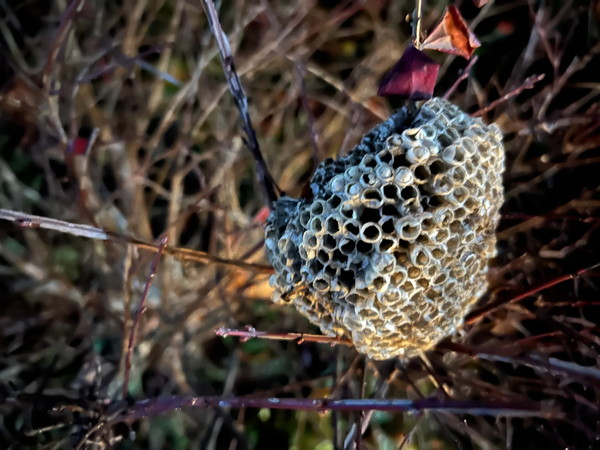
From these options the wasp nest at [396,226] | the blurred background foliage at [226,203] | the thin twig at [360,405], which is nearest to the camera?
the thin twig at [360,405]

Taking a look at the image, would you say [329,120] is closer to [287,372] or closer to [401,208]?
[287,372]

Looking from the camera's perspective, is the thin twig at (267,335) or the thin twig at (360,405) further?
the thin twig at (267,335)

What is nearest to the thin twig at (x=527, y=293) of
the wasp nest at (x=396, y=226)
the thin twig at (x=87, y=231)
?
the wasp nest at (x=396, y=226)

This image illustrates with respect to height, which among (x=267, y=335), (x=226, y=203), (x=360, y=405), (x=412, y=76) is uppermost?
(x=226, y=203)

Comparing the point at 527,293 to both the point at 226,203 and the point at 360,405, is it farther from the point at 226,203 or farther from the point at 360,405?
the point at 226,203

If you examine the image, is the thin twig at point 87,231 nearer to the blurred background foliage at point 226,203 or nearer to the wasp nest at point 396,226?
the wasp nest at point 396,226

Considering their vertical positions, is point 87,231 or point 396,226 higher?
point 87,231

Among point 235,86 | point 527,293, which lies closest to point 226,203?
point 235,86
